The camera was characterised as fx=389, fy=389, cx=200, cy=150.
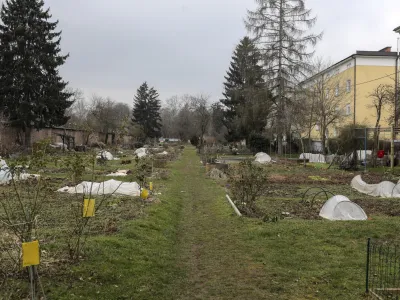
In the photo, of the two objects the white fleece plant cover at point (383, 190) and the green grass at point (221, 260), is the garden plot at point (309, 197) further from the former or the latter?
the green grass at point (221, 260)

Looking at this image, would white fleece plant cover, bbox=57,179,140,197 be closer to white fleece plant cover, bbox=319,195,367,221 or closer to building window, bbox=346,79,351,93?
white fleece plant cover, bbox=319,195,367,221

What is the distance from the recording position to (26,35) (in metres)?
33.0

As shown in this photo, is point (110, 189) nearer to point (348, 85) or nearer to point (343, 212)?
point (343, 212)

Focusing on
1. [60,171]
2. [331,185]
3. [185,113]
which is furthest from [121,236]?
[185,113]

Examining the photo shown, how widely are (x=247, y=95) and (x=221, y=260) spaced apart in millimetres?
32326

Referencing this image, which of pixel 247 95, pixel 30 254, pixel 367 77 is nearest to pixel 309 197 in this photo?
pixel 30 254

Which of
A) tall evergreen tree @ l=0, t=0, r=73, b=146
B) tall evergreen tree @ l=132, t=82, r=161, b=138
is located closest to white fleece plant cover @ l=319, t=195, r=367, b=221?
tall evergreen tree @ l=0, t=0, r=73, b=146

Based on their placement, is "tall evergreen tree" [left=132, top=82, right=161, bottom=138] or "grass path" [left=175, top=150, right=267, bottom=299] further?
"tall evergreen tree" [left=132, top=82, right=161, bottom=138]

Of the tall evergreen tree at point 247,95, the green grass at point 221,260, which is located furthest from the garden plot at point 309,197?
the tall evergreen tree at point 247,95

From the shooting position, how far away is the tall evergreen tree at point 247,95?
35984mm

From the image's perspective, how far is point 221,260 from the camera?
273 inches

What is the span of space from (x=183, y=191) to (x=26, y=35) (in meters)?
24.8

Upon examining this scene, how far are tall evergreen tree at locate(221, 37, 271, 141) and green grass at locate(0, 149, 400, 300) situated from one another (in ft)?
87.5

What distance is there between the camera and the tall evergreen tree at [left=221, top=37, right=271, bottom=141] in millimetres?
35984
